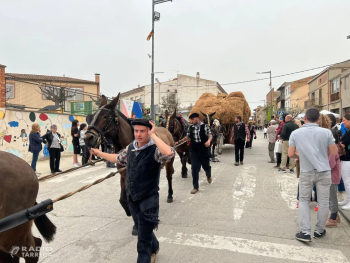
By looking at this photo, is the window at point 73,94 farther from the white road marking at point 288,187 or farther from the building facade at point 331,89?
the building facade at point 331,89

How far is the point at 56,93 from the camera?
12.4 metres

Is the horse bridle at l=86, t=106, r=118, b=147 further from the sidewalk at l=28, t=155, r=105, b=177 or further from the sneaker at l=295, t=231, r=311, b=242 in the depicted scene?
the sidewalk at l=28, t=155, r=105, b=177

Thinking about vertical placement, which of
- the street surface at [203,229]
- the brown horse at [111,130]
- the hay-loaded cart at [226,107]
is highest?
the hay-loaded cart at [226,107]

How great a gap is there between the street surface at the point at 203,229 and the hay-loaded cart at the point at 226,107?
24.0 ft

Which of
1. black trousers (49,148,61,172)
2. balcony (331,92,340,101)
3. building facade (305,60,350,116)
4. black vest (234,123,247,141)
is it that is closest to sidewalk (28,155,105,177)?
black trousers (49,148,61,172)

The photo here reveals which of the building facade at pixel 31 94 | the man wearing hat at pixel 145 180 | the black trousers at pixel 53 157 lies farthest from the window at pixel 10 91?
the man wearing hat at pixel 145 180

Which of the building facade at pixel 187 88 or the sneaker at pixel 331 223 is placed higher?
the building facade at pixel 187 88

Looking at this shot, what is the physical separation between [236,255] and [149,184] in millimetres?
1577

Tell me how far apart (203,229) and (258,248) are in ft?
2.97

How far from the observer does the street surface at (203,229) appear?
3084 mm

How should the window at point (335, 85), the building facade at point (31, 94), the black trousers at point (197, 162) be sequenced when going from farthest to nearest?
1. the window at point (335, 85)
2. the building facade at point (31, 94)
3. the black trousers at point (197, 162)

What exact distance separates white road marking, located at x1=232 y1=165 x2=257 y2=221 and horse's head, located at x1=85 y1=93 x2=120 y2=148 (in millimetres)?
2695

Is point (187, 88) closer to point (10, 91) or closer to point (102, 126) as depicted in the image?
point (10, 91)

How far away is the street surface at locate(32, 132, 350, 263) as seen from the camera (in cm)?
308
